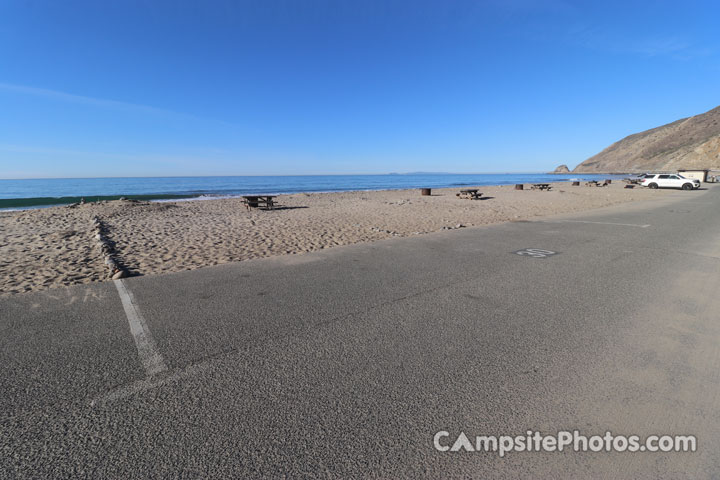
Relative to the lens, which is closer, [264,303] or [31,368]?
[31,368]

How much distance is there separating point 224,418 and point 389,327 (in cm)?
186

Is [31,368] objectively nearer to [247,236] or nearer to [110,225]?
[247,236]

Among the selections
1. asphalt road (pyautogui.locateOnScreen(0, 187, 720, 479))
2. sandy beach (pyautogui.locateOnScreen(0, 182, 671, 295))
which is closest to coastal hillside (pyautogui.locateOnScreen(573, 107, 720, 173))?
sandy beach (pyautogui.locateOnScreen(0, 182, 671, 295))

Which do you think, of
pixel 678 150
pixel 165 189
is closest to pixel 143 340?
pixel 165 189

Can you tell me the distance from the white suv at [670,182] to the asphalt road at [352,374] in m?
36.9

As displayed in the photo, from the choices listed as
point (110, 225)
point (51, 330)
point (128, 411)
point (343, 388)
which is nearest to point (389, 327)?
point (343, 388)

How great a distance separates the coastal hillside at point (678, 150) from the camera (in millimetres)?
87438

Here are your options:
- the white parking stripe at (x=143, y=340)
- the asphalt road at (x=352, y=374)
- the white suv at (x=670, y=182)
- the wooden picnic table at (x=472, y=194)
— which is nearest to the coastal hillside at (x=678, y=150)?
the white suv at (x=670, y=182)

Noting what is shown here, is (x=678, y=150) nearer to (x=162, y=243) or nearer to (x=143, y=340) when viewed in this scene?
(x=162, y=243)

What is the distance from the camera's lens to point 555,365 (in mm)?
2840

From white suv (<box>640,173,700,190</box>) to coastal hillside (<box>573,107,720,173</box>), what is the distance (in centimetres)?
7565

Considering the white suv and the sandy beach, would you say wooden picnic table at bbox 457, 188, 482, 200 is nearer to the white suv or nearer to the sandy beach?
the sandy beach

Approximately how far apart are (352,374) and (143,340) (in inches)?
87.4

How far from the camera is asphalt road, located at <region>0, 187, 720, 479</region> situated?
6.30 feet
